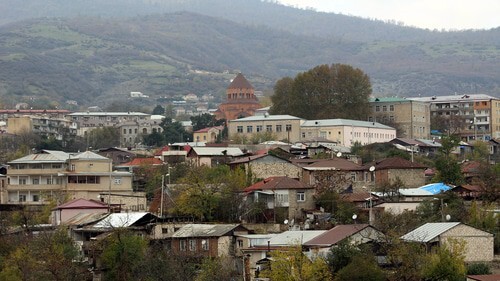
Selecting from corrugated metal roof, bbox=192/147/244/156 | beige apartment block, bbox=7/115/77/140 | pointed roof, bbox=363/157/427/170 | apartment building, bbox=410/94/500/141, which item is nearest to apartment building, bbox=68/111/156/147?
beige apartment block, bbox=7/115/77/140

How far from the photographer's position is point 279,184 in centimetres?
6238

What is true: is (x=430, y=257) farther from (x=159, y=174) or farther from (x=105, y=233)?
(x=159, y=174)

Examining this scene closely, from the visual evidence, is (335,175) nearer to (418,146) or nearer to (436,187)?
(436,187)

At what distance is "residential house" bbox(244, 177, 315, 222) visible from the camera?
61.5 meters

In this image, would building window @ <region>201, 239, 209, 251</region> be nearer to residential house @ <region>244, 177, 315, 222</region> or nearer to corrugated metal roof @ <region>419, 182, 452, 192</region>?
residential house @ <region>244, 177, 315, 222</region>

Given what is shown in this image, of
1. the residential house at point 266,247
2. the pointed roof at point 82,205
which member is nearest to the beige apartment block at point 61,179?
the pointed roof at point 82,205

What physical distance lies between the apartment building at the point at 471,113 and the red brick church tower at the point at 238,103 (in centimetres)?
1917

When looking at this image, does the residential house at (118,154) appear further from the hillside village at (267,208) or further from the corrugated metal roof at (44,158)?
the corrugated metal roof at (44,158)

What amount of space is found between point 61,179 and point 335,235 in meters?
27.1

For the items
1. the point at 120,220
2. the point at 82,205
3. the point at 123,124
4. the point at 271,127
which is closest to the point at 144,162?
the point at 82,205

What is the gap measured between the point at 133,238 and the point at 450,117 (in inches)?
2668

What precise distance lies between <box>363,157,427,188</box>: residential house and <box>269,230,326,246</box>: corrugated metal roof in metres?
14.1

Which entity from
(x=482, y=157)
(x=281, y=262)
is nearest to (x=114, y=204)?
(x=281, y=262)

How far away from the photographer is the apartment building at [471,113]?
4633 inches
